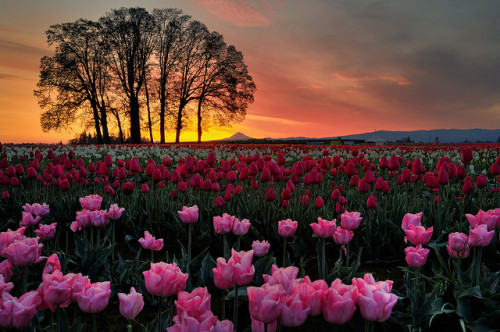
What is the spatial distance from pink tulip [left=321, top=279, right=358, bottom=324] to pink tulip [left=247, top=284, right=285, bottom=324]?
18 centimetres

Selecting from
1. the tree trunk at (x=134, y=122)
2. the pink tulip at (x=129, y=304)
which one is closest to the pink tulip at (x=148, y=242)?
the pink tulip at (x=129, y=304)

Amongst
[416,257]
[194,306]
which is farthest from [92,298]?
[416,257]

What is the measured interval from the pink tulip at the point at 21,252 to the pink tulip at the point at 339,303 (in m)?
1.39

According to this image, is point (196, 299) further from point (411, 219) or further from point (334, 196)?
point (334, 196)

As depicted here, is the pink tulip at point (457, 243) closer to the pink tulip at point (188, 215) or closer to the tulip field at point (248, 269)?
the tulip field at point (248, 269)

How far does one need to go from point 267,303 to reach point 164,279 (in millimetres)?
511

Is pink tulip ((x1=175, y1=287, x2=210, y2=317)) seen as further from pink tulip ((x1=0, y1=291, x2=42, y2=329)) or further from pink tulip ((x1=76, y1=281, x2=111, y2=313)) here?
pink tulip ((x1=0, y1=291, x2=42, y2=329))

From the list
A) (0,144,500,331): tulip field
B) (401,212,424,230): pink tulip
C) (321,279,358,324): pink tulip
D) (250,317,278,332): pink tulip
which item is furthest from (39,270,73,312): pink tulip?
(401,212,424,230): pink tulip

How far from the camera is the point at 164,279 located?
146 cm

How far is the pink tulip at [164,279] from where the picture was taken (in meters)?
1.46

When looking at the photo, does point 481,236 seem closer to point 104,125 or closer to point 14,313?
point 14,313

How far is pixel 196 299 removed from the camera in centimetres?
122

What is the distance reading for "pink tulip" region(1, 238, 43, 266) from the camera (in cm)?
168

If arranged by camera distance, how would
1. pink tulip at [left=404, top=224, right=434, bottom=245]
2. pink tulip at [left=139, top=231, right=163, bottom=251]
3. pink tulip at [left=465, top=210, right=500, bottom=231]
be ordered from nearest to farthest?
pink tulip at [left=404, top=224, right=434, bottom=245] → pink tulip at [left=465, top=210, right=500, bottom=231] → pink tulip at [left=139, top=231, right=163, bottom=251]
